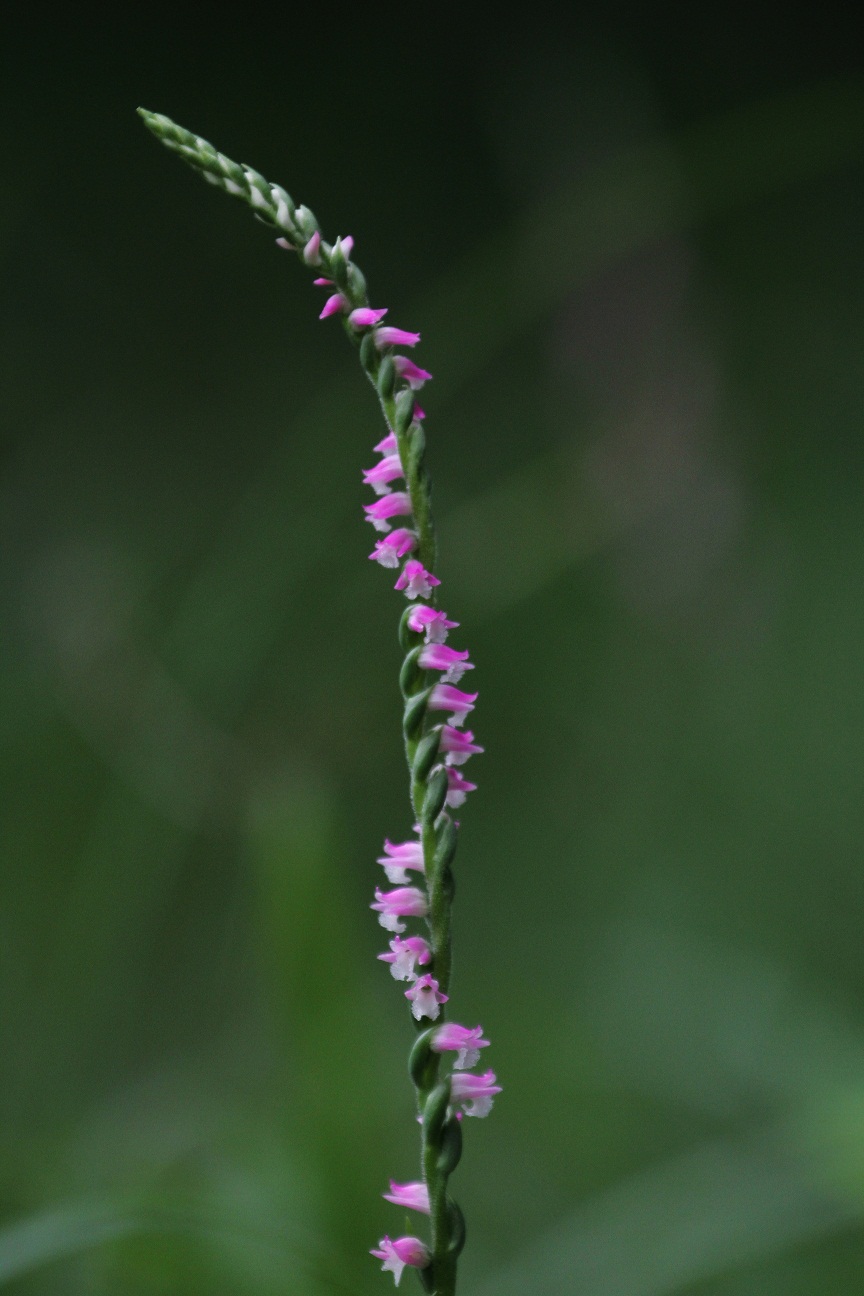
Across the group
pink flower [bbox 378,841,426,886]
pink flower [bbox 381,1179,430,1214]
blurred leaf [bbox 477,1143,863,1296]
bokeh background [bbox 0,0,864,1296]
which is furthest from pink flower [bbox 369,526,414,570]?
blurred leaf [bbox 477,1143,863,1296]

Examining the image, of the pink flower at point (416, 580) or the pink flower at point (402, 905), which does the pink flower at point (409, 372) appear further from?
the pink flower at point (402, 905)

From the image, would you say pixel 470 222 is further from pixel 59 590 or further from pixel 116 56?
pixel 59 590

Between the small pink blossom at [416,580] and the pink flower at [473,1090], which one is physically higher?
the small pink blossom at [416,580]

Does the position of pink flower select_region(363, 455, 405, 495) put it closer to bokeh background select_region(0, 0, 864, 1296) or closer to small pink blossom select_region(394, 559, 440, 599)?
small pink blossom select_region(394, 559, 440, 599)

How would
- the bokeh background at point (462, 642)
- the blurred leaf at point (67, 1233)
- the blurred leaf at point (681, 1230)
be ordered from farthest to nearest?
the bokeh background at point (462, 642) < the blurred leaf at point (681, 1230) < the blurred leaf at point (67, 1233)

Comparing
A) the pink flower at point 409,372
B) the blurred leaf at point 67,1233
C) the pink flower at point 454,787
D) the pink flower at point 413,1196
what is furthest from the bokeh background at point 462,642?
the pink flower at point 409,372

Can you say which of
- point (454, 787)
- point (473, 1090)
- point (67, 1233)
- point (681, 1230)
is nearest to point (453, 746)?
point (454, 787)
